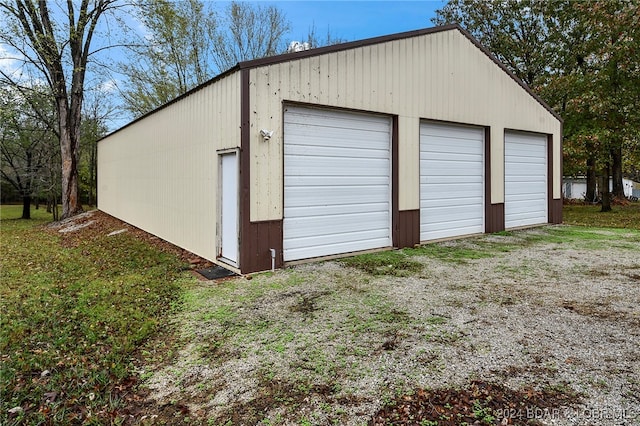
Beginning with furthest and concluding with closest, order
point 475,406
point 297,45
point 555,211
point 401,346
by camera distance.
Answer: point 297,45
point 555,211
point 401,346
point 475,406

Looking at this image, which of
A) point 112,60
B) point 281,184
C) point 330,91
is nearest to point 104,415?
point 281,184

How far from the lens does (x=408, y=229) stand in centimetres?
747

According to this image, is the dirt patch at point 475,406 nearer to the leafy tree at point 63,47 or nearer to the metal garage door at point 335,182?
the metal garage door at point 335,182

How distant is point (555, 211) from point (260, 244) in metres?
9.07

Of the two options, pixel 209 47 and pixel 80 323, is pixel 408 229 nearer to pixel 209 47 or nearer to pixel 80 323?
pixel 80 323

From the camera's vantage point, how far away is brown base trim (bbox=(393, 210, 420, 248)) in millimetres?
7340

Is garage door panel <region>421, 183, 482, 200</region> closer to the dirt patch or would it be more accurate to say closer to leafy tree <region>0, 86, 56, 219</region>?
the dirt patch

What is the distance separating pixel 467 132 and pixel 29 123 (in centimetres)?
1909

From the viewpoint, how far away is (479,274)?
550 centimetres

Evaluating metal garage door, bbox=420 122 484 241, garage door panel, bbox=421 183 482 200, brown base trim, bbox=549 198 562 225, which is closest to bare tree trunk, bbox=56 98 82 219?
metal garage door, bbox=420 122 484 241

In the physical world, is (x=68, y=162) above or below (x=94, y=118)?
below

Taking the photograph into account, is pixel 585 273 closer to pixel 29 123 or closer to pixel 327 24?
pixel 327 24

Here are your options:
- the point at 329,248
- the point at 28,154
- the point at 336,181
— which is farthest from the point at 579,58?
the point at 28,154

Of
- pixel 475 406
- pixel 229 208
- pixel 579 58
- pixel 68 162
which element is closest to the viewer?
pixel 475 406
